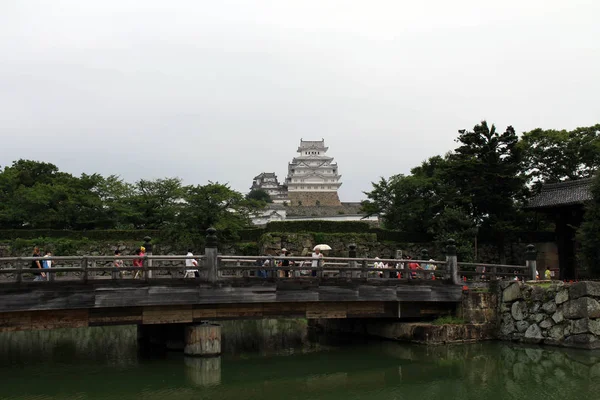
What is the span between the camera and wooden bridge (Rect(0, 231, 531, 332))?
45.7 ft

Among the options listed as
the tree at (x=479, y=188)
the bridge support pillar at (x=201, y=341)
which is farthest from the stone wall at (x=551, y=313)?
the tree at (x=479, y=188)

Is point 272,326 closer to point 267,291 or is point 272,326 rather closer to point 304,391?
point 267,291

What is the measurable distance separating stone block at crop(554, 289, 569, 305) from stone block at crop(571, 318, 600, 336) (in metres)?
0.68

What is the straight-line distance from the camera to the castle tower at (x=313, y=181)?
84.8 m

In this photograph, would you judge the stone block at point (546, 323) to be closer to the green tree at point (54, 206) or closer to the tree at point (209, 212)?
the tree at point (209, 212)

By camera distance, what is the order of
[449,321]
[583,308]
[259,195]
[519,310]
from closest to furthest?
[583,308] → [519,310] → [449,321] → [259,195]

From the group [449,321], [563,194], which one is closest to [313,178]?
[563,194]

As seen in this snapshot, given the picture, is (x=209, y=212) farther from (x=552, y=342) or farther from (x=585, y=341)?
(x=585, y=341)

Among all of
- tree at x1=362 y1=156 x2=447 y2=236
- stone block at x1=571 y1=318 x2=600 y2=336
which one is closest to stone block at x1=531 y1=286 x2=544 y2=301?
stone block at x1=571 y1=318 x2=600 y2=336

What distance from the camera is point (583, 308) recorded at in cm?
1645

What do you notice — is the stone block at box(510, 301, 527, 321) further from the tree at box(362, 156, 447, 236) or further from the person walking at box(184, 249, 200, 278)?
the tree at box(362, 156, 447, 236)

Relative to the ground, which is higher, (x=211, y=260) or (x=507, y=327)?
(x=211, y=260)

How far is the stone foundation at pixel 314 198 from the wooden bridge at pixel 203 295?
64.9 m

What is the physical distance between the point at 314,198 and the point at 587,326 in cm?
6897
